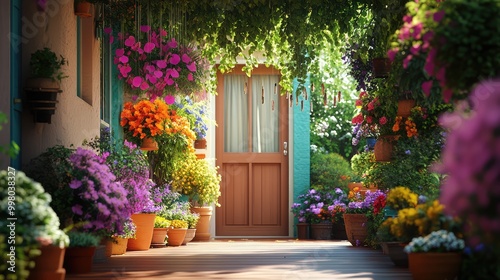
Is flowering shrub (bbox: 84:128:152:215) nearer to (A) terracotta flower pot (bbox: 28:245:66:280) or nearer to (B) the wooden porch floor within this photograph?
(B) the wooden porch floor

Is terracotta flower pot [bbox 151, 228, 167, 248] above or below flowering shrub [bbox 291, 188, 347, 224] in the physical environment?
below

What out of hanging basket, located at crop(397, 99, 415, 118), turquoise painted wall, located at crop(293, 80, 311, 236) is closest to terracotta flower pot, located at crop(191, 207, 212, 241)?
turquoise painted wall, located at crop(293, 80, 311, 236)

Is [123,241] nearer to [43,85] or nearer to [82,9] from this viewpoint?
[82,9]

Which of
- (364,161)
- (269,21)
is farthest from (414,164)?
(269,21)

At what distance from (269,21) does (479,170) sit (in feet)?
21.3

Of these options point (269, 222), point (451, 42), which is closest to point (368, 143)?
point (269, 222)

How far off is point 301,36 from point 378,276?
340 centimetres

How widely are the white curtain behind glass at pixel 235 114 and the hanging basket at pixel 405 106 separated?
440cm

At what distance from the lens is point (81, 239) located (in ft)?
19.6

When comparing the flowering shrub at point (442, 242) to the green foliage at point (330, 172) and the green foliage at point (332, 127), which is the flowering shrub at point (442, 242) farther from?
the green foliage at point (332, 127)

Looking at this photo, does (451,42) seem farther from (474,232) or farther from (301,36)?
(301,36)

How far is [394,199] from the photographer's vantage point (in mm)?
5836

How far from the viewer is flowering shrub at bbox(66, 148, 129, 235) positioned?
618cm

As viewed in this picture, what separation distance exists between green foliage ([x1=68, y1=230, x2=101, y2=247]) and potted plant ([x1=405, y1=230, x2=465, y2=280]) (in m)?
2.05
